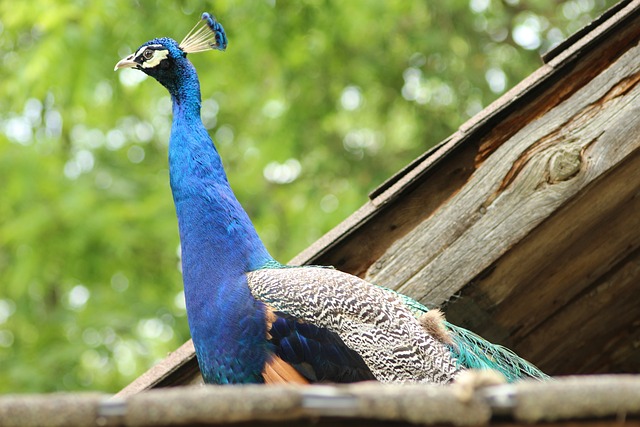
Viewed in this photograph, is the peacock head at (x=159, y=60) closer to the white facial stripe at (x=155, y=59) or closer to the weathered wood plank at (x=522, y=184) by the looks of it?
the white facial stripe at (x=155, y=59)

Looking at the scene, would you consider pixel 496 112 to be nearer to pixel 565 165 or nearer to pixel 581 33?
pixel 565 165

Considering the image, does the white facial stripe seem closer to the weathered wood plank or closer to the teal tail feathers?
the weathered wood plank

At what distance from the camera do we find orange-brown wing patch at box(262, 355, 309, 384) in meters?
3.20

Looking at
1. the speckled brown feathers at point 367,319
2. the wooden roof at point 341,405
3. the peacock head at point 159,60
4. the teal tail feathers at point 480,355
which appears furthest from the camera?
the peacock head at point 159,60

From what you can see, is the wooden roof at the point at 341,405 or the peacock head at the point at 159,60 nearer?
the wooden roof at the point at 341,405

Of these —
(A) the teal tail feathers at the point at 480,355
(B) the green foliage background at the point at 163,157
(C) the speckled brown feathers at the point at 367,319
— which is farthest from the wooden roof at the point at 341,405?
(B) the green foliage background at the point at 163,157

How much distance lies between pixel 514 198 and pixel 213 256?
106cm

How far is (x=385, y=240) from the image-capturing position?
362 centimetres

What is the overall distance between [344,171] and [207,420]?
7740 mm

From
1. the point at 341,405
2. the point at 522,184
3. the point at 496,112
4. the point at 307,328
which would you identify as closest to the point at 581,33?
the point at 496,112

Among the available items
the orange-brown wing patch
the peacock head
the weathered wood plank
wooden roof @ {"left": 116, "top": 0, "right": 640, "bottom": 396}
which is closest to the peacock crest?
the peacock head

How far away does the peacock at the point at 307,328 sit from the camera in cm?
316

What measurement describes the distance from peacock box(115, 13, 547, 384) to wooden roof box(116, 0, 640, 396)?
0.23 m

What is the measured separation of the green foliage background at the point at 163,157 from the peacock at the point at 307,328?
4.32m
